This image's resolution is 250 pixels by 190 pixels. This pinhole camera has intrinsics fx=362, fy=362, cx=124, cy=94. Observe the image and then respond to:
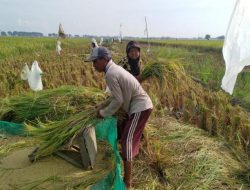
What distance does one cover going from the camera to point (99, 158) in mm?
3752

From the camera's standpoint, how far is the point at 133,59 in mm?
3844

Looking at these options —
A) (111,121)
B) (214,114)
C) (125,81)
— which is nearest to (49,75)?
(214,114)

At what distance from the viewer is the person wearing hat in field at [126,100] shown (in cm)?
301

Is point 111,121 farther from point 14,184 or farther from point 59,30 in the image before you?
point 59,30

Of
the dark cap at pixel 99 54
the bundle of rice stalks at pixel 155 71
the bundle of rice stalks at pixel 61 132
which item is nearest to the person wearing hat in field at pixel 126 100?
the dark cap at pixel 99 54

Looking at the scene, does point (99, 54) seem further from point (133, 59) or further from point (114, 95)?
point (133, 59)

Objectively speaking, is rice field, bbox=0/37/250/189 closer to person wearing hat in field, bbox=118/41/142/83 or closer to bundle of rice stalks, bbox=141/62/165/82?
bundle of rice stalks, bbox=141/62/165/82

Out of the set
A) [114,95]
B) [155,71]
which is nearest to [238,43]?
[155,71]

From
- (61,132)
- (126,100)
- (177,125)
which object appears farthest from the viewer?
(177,125)

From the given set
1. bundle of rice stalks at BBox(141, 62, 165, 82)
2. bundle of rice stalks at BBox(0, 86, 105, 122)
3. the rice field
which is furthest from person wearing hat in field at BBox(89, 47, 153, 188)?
bundle of rice stalks at BBox(0, 86, 105, 122)

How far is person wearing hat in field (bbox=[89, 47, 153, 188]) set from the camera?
3.01 metres

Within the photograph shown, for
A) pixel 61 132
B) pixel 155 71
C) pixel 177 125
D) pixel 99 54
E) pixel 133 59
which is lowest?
pixel 177 125

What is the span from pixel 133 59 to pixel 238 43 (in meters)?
1.16

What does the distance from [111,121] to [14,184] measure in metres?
1.06
